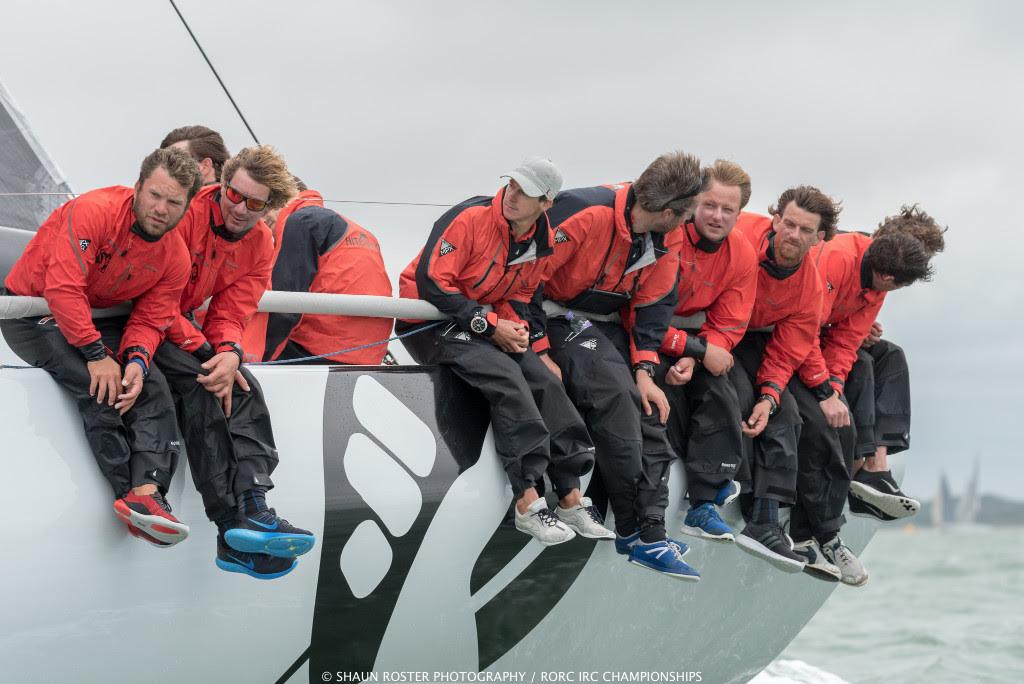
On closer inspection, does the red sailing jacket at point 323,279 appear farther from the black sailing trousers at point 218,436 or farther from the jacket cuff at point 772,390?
the jacket cuff at point 772,390

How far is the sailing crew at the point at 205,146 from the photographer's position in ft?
15.4

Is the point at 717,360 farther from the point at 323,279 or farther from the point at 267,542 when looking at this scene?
the point at 267,542

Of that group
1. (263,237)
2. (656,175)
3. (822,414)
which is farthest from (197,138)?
(822,414)

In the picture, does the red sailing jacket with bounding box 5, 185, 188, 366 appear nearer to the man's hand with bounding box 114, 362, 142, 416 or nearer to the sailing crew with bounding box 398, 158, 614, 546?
the man's hand with bounding box 114, 362, 142, 416

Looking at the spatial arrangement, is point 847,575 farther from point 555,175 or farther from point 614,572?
point 555,175

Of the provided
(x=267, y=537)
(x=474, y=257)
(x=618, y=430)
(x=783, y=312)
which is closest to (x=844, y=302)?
(x=783, y=312)

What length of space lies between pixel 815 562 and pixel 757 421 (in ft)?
2.39

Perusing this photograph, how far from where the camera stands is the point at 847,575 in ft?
17.4

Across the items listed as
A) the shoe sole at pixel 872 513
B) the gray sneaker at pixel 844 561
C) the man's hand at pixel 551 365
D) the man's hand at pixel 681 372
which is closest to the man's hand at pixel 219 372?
the man's hand at pixel 551 365

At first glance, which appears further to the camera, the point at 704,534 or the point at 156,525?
the point at 704,534

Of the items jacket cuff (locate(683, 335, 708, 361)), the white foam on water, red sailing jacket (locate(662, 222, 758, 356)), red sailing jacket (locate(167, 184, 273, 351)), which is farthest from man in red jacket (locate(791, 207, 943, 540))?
the white foam on water

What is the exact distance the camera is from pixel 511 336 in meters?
4.23

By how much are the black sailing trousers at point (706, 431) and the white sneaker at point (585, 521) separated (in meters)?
0.60

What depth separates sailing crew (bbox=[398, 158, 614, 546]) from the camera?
4.14m
